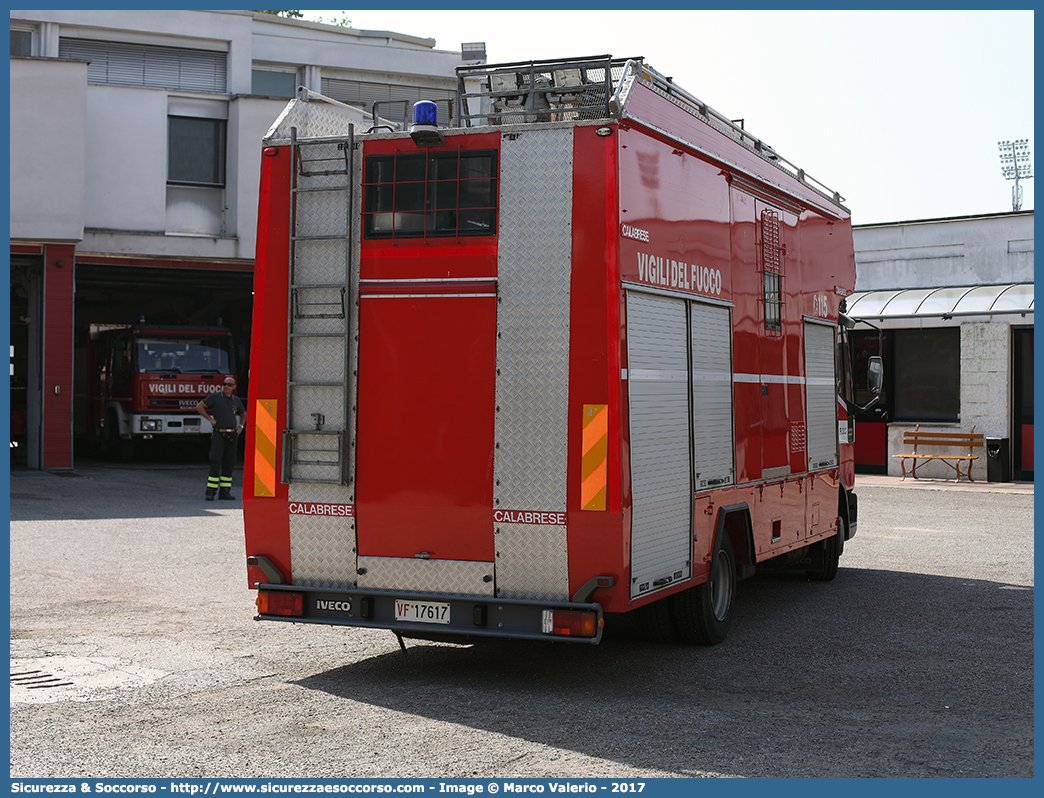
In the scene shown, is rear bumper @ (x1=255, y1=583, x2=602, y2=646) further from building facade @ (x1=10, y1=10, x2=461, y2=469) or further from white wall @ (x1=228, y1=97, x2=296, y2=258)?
white wall @ (x1=228, y1=97, x2=296, y2=258)

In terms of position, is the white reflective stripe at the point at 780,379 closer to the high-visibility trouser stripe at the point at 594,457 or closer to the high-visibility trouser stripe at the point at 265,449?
the high-visibility trouser stripe at the point at 594,457

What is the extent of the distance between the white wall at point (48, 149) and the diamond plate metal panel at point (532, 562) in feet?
58.6

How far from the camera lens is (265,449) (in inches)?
298

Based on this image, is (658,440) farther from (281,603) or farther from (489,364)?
(281,603)

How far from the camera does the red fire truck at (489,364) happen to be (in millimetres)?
6957

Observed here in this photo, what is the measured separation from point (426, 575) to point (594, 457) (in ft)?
4.11

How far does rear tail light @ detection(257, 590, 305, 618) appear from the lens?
7.42m

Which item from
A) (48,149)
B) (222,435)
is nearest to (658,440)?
(222,435)

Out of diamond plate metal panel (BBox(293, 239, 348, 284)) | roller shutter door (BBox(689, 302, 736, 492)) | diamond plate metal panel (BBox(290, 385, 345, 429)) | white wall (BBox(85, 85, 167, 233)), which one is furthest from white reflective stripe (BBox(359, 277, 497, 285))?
white wall (BBox(85, 85, 167, 233))

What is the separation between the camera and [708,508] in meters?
8.12

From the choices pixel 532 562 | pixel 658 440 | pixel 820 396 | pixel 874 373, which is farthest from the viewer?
pixel 874 373

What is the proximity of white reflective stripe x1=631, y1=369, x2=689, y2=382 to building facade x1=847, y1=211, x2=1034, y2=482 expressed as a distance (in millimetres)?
16691

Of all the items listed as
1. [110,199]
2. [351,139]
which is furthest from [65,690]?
[110,199]
